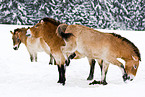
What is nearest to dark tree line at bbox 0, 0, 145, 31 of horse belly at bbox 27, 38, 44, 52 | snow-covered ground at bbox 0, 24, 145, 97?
horse belly at bbox 27, 38, 44, 52

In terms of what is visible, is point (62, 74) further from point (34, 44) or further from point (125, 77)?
point (34, 44)

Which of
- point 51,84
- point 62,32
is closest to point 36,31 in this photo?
point 62,32

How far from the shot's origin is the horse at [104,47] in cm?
482

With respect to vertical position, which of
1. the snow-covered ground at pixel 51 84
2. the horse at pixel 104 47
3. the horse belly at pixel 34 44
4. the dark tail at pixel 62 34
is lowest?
the snow-covered ground at pixel 51 84

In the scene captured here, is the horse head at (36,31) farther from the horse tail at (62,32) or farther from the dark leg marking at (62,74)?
the dark leg marking at (62,74)

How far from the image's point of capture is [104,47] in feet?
15.8

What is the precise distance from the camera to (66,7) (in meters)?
18.9

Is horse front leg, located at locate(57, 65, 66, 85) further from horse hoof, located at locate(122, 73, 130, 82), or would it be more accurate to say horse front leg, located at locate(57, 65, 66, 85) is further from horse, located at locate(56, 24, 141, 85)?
horse hoof, located at locate(122, 73, 130, 82)

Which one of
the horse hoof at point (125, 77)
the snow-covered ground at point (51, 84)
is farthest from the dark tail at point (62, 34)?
the horse hoof at point (125, 77)

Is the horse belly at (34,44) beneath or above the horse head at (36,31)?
beneath

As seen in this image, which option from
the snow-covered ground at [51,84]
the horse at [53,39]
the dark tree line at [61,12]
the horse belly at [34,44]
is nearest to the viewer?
the snow-covered ground at [51,84]

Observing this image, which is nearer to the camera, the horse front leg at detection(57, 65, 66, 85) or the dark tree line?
the horse front leg at detection(57, 65, 66, 85)

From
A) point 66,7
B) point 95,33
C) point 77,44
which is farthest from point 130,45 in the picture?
point 66,7

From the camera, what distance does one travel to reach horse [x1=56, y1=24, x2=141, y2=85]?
482cm
